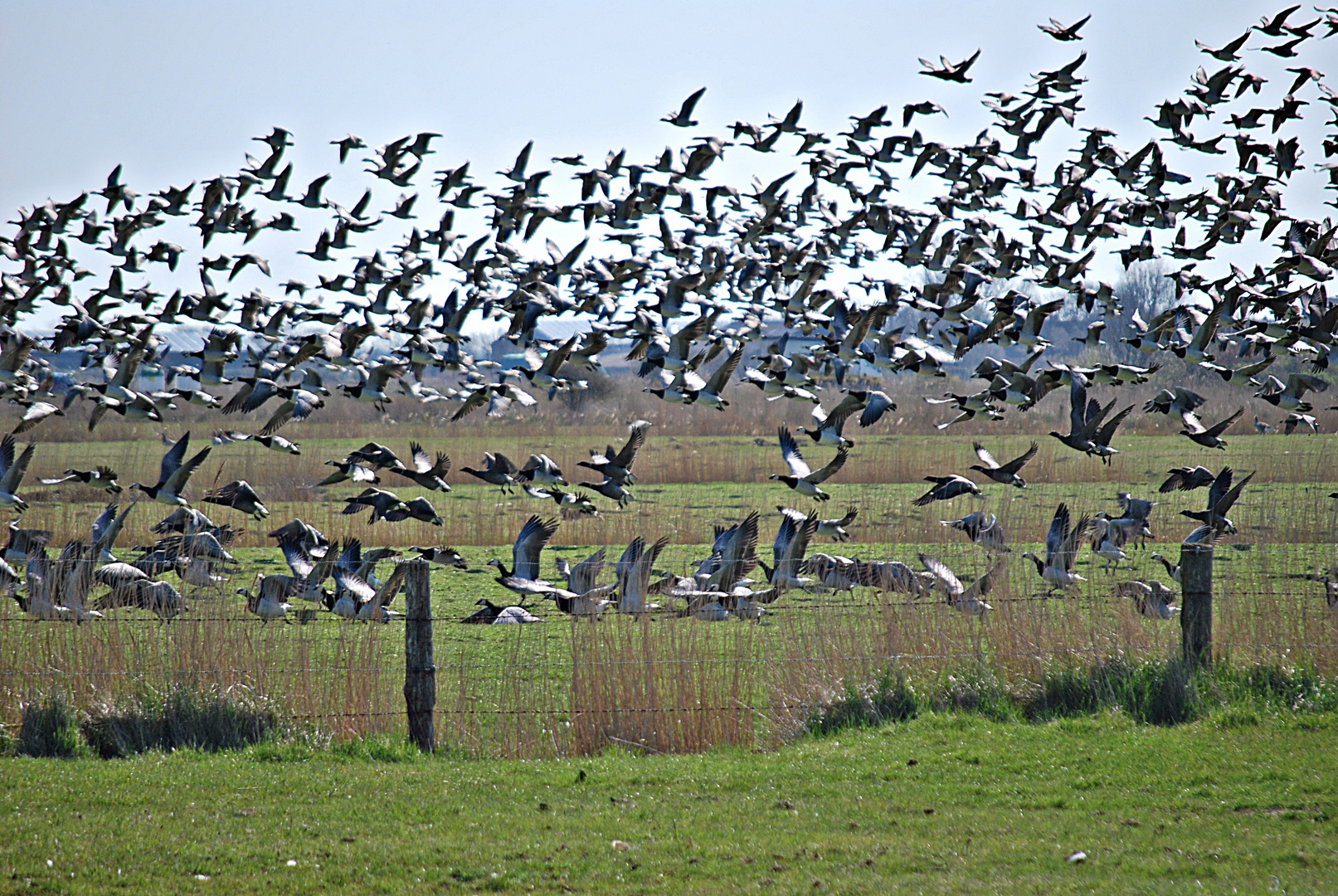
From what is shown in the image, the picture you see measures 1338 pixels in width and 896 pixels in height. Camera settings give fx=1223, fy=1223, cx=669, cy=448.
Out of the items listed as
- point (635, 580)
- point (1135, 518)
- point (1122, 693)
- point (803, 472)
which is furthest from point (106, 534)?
point (1135, 518)

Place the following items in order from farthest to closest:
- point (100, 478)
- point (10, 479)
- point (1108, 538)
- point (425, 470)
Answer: point (425, 470), point (100, 478), point (10, 479), point (1108, 538)

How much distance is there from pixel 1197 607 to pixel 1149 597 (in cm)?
271

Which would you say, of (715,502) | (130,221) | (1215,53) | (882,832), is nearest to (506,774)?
(882,832)

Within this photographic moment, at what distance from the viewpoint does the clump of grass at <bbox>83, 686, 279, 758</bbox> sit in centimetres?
838

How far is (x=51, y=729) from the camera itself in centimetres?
Result: 840

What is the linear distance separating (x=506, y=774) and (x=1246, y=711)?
4.89 metres

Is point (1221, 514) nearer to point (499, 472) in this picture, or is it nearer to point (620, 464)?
point (620, 464)

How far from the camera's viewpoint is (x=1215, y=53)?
15391 mm

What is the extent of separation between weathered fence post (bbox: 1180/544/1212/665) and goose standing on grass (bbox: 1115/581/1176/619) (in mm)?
1336

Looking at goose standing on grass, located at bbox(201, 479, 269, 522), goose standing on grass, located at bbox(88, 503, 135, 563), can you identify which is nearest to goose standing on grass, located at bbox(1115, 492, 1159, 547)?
goose standing on grass, located at bbox(201, 479, 269, 522)

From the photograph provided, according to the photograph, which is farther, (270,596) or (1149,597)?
(270,596)

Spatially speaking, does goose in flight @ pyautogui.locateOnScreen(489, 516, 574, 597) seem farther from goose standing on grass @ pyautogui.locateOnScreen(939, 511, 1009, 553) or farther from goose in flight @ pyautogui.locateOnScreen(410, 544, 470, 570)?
goose standing on grass @ pyautogui.locateOnScreen(939, 511, 1009, 553)

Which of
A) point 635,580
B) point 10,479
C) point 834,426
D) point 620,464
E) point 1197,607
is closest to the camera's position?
point 1197,607

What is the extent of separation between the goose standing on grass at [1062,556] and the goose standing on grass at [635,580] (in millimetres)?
3131
